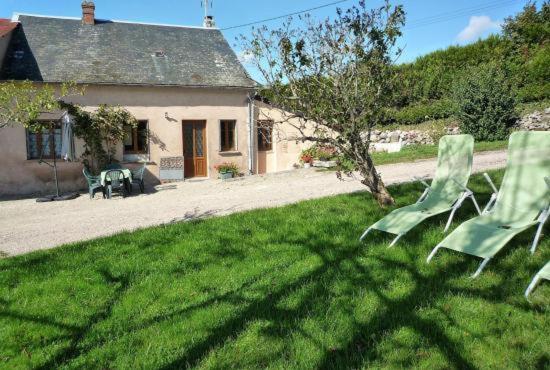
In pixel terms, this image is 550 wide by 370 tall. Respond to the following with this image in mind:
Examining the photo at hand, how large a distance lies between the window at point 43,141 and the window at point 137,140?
223 cm

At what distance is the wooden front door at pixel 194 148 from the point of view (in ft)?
54.9

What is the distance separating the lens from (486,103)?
58.1ft

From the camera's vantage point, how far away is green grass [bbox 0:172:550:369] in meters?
3.11

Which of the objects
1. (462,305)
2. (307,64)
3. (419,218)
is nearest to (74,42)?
(307,64)

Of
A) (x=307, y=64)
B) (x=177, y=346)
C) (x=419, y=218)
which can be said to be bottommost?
(x=177, y=346)

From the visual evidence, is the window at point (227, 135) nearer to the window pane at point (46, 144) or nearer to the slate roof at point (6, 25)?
the window pane at point (46, 144)

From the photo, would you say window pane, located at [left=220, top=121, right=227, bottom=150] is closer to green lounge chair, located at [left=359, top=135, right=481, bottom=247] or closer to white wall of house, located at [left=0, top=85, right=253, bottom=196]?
white wall of house, located at [left=0, top=85, right=253, bottom=196]

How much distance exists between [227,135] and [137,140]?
11.3ft

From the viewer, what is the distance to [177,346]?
332 cm

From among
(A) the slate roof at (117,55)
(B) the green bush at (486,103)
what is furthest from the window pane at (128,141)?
(B) the green bush at (486,103)

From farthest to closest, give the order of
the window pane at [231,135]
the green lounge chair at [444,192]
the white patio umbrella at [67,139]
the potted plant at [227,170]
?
1. the window pane at [231,135]
2. the potted plant at [227,170]
3. the white patio umbrella at [67,139]
4. the green lounge chair at [444,192]

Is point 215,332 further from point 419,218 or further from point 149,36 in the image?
point 149,36

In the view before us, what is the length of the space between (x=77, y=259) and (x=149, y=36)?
1468cm

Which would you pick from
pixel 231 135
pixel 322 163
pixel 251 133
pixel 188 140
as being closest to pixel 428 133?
pixel 322 163
